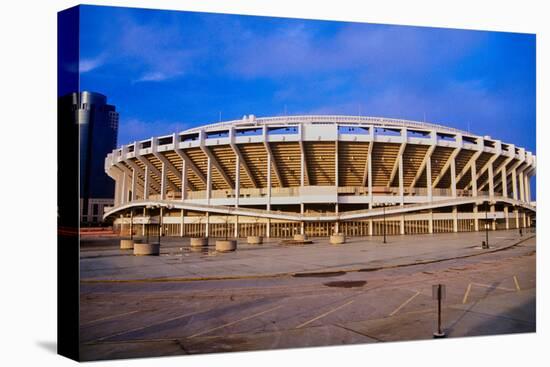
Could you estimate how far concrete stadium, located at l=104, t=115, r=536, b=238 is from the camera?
31281 millimetres

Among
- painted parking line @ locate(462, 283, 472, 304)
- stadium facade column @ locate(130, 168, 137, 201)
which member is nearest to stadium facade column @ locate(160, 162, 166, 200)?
stadium facade column @ locate(130, 168, 137, 201)

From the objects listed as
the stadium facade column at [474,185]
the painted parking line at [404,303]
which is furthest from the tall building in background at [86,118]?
the stadium facade column at [474,185]

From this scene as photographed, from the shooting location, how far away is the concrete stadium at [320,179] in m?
31.3

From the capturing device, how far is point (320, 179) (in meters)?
35.2

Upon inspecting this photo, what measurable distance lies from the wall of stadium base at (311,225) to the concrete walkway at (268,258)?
89cm

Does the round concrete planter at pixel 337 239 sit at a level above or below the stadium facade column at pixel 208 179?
below

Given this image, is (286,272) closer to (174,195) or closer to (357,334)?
(357,334)

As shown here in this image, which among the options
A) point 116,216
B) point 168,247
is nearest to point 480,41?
point 168,247

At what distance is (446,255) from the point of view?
82.4 ft

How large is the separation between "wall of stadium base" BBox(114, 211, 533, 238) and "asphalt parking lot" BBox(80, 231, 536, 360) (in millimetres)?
6095

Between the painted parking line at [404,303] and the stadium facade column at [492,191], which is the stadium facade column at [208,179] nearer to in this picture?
the painted parking line at [404,303]

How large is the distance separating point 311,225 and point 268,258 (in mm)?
7770

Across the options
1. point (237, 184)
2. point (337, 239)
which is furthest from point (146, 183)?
point (337, 239)

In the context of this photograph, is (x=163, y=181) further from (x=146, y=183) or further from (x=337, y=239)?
(x=337, y=239)
